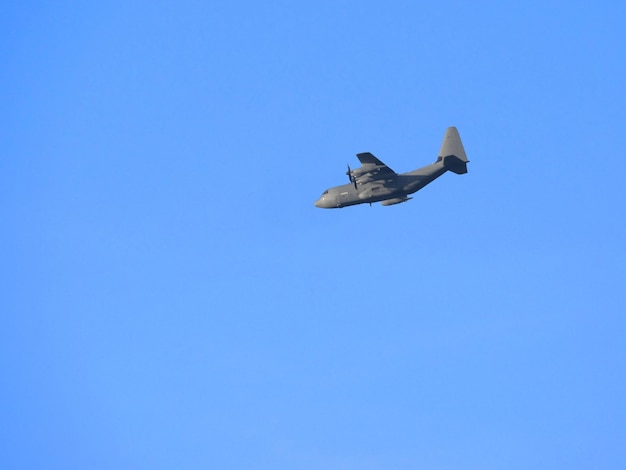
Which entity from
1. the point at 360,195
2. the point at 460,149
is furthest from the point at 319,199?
the point at 460,149

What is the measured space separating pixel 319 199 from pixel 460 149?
17.7 m

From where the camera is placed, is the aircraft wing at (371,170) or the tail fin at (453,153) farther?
the tail fin at (453,153)

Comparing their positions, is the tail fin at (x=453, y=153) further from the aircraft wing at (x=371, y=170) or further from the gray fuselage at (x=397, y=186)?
the aircraft wing at (x=371, y=170)

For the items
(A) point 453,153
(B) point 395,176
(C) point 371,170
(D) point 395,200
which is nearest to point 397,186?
(B) point 395,176

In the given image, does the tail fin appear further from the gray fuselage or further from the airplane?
the gray fuselage

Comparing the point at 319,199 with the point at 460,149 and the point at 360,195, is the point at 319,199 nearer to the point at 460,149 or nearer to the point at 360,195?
the point at 360,195

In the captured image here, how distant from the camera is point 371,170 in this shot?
98938 millimetres

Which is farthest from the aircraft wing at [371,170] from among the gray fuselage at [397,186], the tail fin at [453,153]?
the tail fin at [453,153]

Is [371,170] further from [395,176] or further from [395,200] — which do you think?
[395,200]

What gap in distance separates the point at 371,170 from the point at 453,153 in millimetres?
9919

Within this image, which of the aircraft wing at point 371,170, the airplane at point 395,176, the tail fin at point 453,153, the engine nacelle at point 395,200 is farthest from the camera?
the engine nacelle at point 395,200

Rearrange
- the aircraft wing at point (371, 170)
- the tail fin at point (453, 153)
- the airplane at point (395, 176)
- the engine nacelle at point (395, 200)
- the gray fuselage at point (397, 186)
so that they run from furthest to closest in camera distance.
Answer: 1. the engine nacelle at point (395, 200)
2. the tail fin at point (453, 153)
3. the gray fuselage at point (397, 186)
4. the airplane at point (395, 176)
5. the aircraft wing at point (371, 170)

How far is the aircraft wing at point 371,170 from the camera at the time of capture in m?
97.7

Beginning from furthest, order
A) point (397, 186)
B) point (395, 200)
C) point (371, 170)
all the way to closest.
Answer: point (395, 200)
point (397, 186)
point (371, 170)
